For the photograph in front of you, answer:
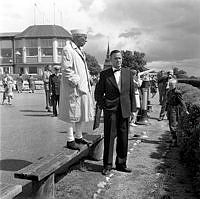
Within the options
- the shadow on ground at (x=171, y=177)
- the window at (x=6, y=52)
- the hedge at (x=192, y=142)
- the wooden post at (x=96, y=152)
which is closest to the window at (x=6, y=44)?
the window at (x=6, y=52)

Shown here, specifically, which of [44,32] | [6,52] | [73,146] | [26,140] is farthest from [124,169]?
[6,52]

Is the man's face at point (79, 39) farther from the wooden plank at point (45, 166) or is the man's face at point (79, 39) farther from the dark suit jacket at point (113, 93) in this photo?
the wooden plank at point (45, 166)

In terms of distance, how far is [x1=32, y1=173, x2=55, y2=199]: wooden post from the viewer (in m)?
4.02

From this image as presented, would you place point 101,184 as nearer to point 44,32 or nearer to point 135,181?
point 135,181

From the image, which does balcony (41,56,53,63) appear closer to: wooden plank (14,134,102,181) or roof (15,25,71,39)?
roof (15,25,71,39)

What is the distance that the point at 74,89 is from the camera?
16.4ft

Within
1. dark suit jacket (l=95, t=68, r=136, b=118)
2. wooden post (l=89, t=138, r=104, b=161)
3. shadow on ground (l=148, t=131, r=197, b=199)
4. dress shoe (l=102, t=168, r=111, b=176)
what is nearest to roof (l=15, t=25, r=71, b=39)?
shadow on ground (l=148, t=131, r=197, b=199)

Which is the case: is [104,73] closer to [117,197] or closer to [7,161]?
[117,197]

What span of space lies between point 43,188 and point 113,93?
78.1 inches

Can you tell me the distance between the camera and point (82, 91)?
507cm

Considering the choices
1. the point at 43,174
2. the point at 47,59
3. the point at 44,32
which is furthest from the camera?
the point at 44,32

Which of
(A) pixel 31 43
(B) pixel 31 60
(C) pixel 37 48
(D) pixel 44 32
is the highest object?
(D) pixel 44 32

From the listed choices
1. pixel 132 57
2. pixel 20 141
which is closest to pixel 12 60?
pixel 132 57

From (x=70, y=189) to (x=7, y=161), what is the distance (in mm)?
1851
